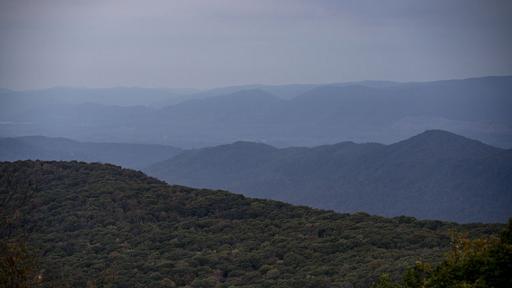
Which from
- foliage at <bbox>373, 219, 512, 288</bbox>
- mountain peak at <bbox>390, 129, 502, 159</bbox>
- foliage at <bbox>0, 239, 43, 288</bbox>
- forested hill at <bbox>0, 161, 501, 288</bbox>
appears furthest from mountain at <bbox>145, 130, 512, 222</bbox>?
foliage at <bbox>0, 239, 43, 288</bbox>

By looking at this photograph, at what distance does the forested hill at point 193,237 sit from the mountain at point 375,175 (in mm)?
72252

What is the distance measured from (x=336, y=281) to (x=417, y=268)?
21.7 feet

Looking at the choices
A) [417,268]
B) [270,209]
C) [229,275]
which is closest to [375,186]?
[270,209]

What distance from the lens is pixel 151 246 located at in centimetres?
2531

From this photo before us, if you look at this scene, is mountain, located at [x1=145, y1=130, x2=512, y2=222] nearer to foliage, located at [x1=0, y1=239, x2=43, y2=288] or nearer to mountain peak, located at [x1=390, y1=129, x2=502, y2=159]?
mountain peak, located at [x1=390, y1=129, x2=502, y2=159]

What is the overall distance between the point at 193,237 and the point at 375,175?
11257 cm

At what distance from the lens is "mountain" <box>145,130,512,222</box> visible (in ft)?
368

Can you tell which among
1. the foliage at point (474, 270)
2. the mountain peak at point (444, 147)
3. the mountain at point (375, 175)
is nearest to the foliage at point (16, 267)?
the foliage at point (474, 270)

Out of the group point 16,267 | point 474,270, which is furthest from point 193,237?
point 474,270

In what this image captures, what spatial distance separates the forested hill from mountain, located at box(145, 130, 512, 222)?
→ 7225 centimetres

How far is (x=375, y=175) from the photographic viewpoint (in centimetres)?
13512

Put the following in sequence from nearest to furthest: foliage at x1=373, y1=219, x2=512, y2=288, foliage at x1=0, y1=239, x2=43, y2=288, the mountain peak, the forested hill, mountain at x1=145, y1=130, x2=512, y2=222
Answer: foliage at x1=373, y1=219, x2=512, y2=288 < foliage at x1=0, y1=239, x2=43, y2=288 < the forested hill < mountain at x1=145, y1=130, x2=512, y2=222 < the mountain peak

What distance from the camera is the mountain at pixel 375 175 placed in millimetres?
112062

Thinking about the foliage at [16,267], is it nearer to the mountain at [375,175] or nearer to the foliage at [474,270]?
the foliage at [474,270]
